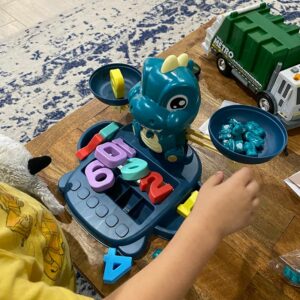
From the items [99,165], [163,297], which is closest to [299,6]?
[99,165]

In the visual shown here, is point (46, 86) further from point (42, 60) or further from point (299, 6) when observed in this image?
point (299, 6)

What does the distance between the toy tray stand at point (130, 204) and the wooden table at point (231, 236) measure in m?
0.03

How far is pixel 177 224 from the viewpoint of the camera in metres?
0.66

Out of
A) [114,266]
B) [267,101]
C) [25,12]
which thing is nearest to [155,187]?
[114,266]

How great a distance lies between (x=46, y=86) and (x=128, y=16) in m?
0.43

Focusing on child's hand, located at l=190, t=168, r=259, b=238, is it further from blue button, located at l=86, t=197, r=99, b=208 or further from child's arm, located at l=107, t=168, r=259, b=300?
blue button, located at l=86, t=197, r=99, b=208

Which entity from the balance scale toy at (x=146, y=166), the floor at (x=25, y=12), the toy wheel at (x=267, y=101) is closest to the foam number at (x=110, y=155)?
the balance scale toy at (x=146, y=166)

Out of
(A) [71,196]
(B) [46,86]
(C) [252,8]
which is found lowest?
(B) [46,86]

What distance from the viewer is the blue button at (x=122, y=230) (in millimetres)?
634

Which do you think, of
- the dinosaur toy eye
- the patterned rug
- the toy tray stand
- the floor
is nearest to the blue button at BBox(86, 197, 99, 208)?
the toy tray stand

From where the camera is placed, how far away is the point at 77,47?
1246 millimetres

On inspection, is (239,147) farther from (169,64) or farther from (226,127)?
(169,64)

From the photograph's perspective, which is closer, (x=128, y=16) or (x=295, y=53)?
(x=295, y=53)

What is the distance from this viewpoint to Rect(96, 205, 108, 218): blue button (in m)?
0.66
